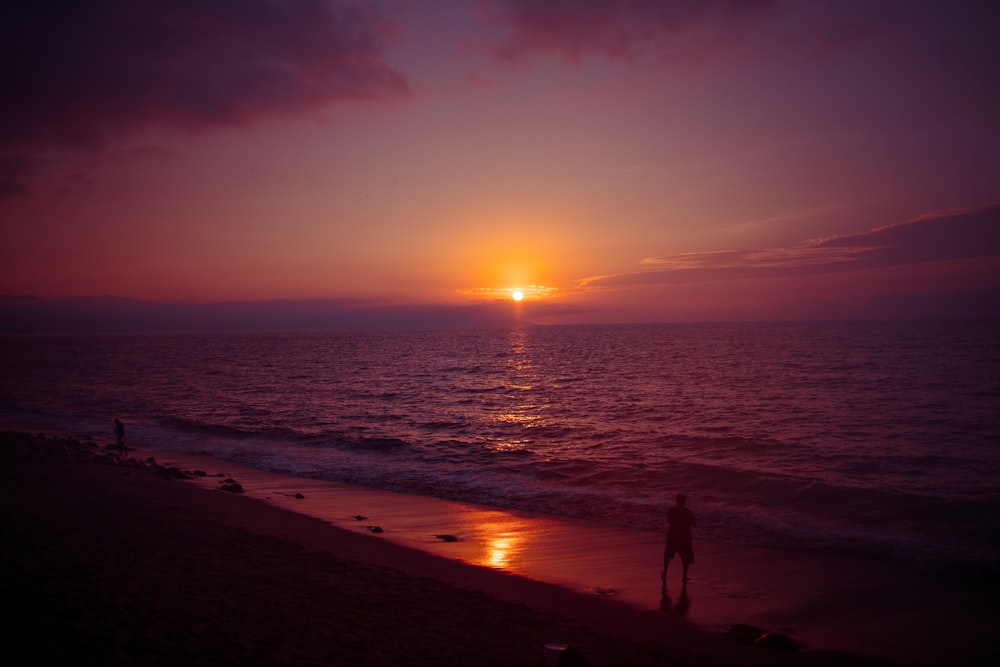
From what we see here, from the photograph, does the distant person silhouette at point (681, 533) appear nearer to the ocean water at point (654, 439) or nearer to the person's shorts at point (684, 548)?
the person's shorts at point (684, 548)

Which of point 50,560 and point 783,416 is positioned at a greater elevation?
point 50,560

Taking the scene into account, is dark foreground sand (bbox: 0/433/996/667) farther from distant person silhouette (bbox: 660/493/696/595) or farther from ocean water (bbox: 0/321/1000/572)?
ocean water (bbox: 0/321/1000/572)

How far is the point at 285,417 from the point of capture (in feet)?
133

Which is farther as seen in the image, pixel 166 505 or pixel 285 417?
pixel 285 417

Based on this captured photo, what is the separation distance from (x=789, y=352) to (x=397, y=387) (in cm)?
6350

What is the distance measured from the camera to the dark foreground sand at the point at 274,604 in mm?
7340

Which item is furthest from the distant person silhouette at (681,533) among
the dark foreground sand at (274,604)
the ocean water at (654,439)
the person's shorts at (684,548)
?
the ocean water at (654,439)

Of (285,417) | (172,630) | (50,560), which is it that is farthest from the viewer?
(285,417)

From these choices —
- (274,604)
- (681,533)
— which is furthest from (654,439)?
(274,604)

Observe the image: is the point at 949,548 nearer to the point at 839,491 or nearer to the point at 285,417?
the point at 839,491

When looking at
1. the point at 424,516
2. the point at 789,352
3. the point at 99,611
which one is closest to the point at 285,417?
the point at 424,516

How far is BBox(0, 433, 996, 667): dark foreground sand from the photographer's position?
7.34 metres

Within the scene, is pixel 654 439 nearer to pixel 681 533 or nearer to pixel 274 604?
pixel 681 533

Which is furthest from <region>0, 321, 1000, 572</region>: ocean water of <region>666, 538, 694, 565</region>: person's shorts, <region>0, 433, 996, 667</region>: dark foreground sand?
<region>0, 433, 996, 667</region>: dark foreground sand
